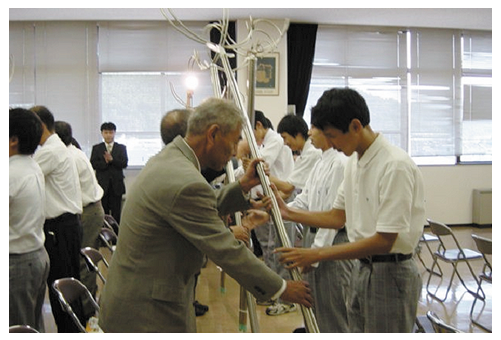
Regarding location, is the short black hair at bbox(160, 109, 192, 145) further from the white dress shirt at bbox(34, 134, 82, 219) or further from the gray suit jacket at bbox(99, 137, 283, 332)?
the gray suit jacket at bbox(99, 137, 283, 332)

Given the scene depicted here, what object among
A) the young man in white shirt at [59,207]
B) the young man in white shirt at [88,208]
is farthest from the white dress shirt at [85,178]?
the young man in white shirt at [59,207]

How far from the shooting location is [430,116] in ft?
27.8

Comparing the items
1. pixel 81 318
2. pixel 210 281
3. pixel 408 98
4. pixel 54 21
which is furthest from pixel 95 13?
pixel 81 318

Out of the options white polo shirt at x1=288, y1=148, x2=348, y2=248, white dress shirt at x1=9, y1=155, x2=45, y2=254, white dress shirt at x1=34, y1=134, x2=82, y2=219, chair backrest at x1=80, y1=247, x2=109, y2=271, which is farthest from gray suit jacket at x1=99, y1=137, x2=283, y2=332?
white dress shirt at x1=34, y1=134, x2=82, y2=219

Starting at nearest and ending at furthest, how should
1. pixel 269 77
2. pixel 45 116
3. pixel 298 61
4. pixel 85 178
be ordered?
pixel 45 116 → pixel 85 178 → pixel 269 77 → pixel 298 61

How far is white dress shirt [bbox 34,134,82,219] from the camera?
9.98 ft

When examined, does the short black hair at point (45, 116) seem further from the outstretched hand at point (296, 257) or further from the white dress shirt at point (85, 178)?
the outstretched hand at point (296, 257)

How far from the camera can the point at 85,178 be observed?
3.85 metres

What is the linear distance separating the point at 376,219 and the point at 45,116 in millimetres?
2065

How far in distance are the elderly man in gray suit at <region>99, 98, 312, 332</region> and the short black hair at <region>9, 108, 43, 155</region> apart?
77 cm

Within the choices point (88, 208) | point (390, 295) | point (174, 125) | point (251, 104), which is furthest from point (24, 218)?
point (88, 208)

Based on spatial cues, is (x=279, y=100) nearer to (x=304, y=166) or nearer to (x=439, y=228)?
(x=439, y=228)

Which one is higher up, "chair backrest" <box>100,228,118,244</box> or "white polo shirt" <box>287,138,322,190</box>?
"white polo shirt" <box>287,138,322,190</box>

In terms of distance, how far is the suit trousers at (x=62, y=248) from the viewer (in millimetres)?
3201
